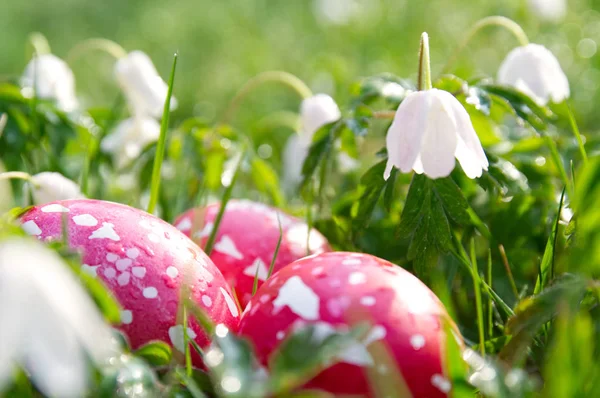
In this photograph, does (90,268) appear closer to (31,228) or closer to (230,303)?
(31,228)

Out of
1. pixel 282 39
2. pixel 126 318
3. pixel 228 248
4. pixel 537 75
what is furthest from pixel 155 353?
pixel 282 39

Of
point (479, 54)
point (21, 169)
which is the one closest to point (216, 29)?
point (479, 54)

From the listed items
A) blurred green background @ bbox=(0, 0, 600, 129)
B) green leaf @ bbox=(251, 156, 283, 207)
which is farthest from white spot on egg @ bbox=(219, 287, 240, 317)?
→ blurred green background @ bbox=(0, 0, 600, 129)

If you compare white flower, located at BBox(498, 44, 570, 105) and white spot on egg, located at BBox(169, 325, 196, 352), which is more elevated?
white flower, located at BBox(498, 44, 570, 105)

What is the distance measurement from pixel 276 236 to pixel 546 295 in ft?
2.40

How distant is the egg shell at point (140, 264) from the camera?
1.31 m

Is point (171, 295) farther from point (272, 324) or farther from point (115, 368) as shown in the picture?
point (115, 368)

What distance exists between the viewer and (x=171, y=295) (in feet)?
4.41

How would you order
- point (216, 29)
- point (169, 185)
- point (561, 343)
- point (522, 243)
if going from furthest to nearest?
point (216, 29) < point (169, 185) < point (522, 243) < point (561, 343)

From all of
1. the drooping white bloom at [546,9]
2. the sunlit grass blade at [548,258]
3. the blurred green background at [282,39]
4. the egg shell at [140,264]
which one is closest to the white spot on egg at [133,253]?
the egg shell at [140,264]

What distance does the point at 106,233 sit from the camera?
1.38 m

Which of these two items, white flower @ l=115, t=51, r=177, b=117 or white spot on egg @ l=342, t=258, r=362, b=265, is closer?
white spot on egg @ l=342, t=258, r=362, b=265

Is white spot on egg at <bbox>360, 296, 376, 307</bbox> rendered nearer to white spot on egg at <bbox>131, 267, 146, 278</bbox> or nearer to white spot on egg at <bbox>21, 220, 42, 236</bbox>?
white spot on egg at <bbox>131, 267, 146, 278</bbox>

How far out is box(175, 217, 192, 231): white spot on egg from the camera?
1821 millimetres
